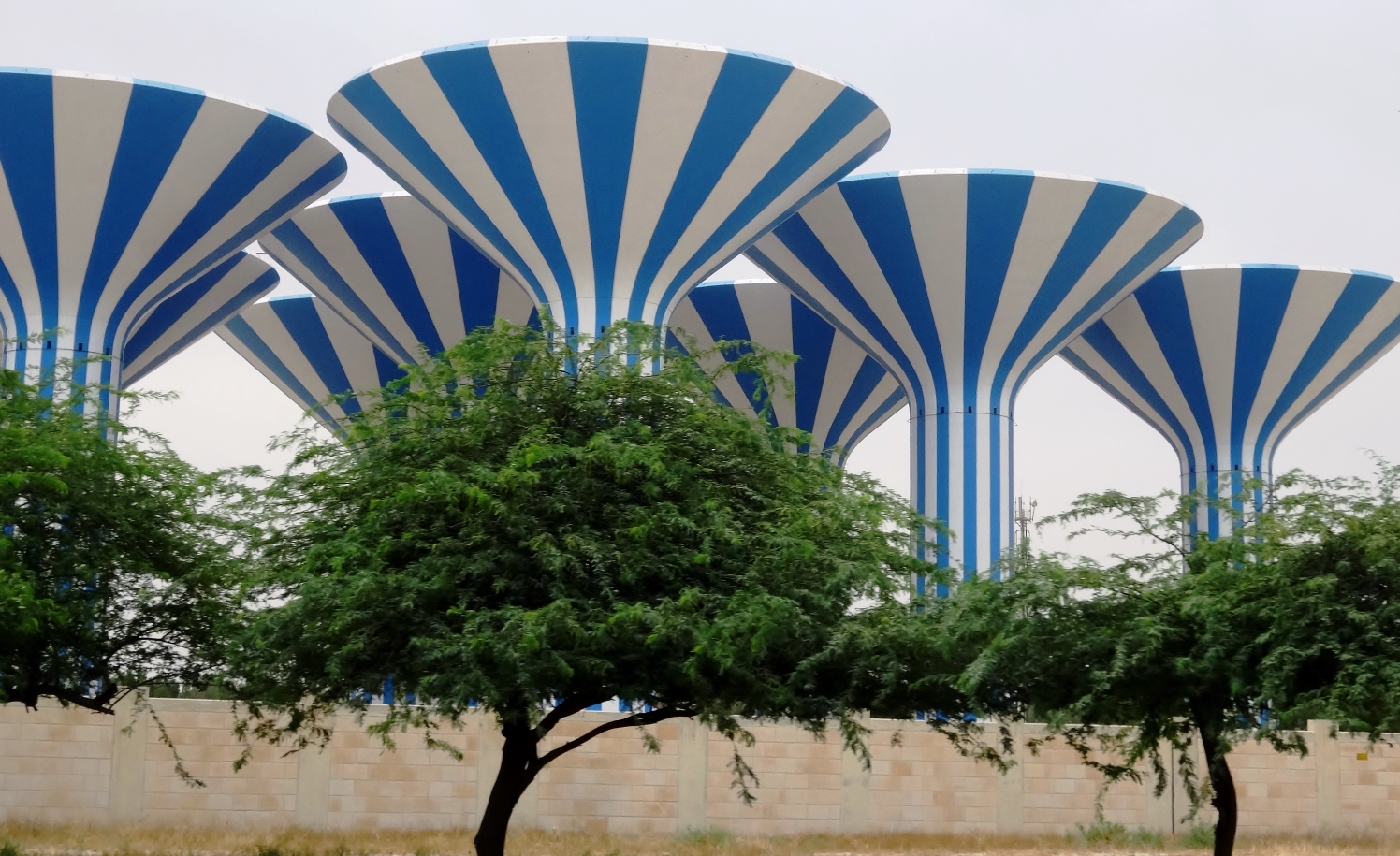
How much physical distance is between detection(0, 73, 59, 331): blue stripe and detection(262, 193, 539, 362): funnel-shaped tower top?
7378 mm

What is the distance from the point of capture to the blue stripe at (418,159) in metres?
28.3

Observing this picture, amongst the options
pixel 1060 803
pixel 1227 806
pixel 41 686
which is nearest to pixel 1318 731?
pixel 1060 803

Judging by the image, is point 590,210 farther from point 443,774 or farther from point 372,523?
point 372,523

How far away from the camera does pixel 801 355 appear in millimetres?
41906

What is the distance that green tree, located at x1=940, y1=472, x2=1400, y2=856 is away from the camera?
13531 mm

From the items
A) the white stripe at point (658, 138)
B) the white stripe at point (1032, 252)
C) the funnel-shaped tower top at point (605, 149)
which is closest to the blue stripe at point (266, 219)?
the funnel-shaped tower top at point (605, 149)

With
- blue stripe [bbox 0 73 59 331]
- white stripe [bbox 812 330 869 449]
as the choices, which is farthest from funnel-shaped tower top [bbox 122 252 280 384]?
white stripe [bbox 812 330 869 449]

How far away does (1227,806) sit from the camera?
1594 centimetres

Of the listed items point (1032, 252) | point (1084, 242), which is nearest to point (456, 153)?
point (1032, 252)

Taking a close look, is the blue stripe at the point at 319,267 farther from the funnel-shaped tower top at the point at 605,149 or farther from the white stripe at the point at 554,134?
the white stripe at the point at 554,134

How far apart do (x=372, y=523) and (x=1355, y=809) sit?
16.6 meters

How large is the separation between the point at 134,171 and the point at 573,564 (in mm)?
17966

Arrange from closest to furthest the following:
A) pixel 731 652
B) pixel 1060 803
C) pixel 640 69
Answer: pixel 731 652, pixel 1060 803, pixel 640 69

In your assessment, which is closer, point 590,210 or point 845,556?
point 845,556
